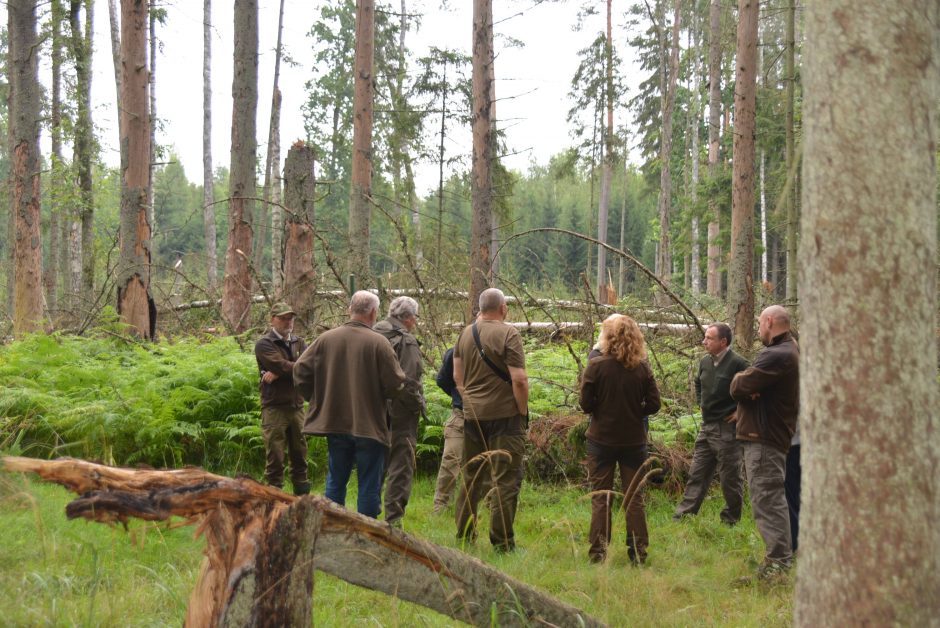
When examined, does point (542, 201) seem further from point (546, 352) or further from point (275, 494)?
point (275, 494)

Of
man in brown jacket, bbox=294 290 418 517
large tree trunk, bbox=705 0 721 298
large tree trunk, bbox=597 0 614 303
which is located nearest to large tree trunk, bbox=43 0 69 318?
man in brown jacket, bbox=294 290 418 517

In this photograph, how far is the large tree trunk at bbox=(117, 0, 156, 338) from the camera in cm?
1286

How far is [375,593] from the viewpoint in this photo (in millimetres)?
5926

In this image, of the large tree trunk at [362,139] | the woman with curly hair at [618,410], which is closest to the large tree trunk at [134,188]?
the large tree trunk at [362,139]

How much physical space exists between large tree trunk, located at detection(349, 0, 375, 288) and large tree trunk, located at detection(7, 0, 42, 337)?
586 centimetres

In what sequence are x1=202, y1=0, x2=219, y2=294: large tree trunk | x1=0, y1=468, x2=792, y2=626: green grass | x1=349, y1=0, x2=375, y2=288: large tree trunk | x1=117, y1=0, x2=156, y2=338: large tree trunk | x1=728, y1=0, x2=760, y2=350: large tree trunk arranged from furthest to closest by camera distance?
1. x1=202, y1=0, x2=219, y2=294: large tree trunk
2. x1=349, y1=0, x2=375, y2=288: large tree trunk
3. x1=117, y1=0, x2=156, y2=338: large tree trunk
4. x1=728, y1=0, x2=760, y2=350: large tree trunk
5. x1=0, y1=468, x2=792, y2=626: green grass

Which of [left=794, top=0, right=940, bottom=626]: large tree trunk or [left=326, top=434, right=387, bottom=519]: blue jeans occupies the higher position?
[left=794, top=0, right=940, bottom=626]: large tree trunk

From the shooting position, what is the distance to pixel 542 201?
84.3 m

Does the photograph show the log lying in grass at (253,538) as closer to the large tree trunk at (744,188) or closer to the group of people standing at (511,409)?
the group of people standing at (511,409)

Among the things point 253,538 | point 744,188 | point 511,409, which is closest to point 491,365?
point 511,409

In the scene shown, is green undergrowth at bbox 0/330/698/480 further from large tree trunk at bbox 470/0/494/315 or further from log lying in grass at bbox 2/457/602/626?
log lying in grass at bbox 2/457/602/626

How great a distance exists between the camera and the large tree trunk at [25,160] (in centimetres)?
1508

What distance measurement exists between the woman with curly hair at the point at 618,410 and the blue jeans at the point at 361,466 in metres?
1.88

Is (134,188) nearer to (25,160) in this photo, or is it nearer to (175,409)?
(25,160)
